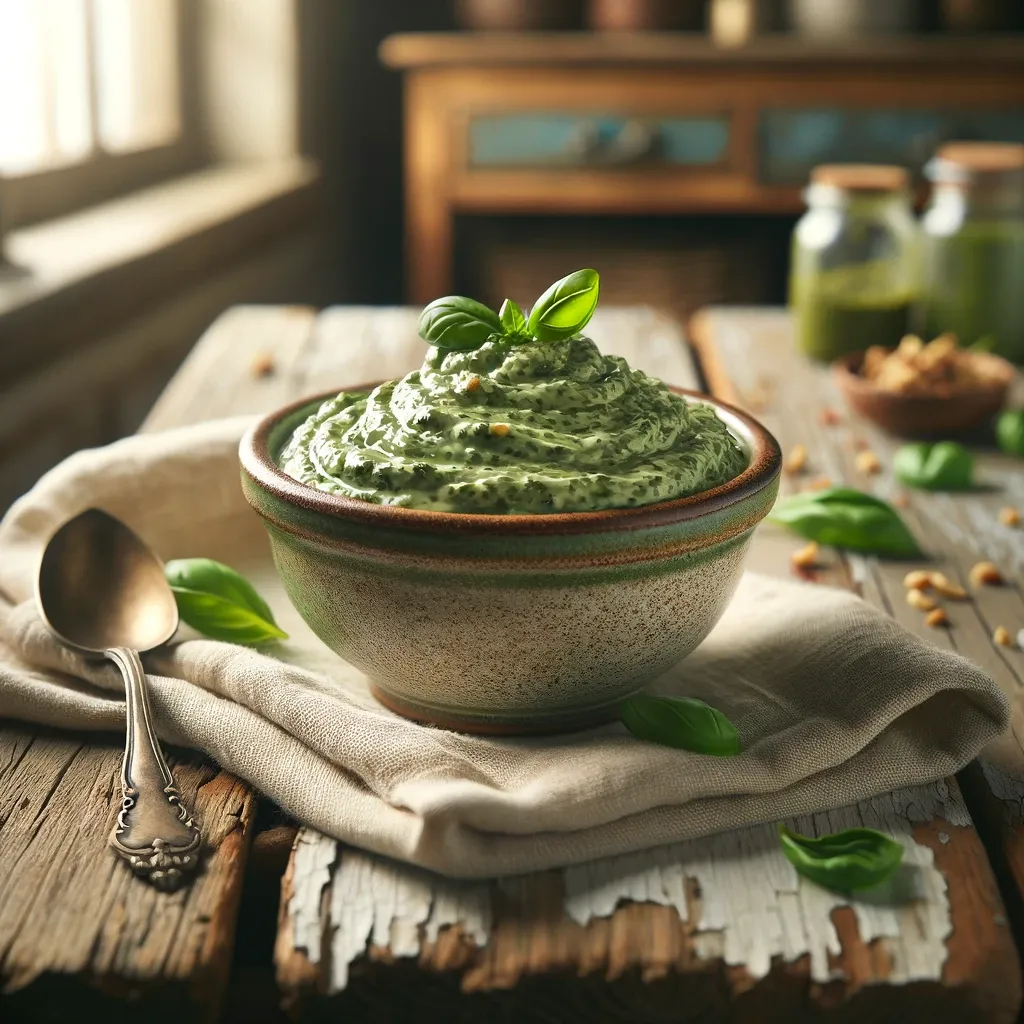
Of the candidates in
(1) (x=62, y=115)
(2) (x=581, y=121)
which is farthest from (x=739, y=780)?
(2) (x=581, y=121)

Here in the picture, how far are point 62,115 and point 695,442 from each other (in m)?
2.22

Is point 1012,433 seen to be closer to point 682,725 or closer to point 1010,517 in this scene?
point 1010,517

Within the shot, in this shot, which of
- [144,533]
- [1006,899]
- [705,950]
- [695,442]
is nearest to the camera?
[705,950]

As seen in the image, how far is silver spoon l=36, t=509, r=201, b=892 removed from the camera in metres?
0.76

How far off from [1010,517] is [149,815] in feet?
3.02

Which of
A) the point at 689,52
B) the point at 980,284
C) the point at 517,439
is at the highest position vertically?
the point at 689,52

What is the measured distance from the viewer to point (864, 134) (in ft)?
10.3

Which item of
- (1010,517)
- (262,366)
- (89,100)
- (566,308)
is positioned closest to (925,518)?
(1010,517)

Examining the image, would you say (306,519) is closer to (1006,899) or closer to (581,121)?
(1006,899)

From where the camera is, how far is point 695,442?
924 mm

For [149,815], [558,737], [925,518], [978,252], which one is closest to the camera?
[149,815]

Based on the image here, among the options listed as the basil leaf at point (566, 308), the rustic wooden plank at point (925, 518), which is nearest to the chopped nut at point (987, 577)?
the rustic wooden plank at point (925, 518)

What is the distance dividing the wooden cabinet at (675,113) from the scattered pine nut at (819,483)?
1838mm

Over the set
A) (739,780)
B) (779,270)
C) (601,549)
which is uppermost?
(601,549)
